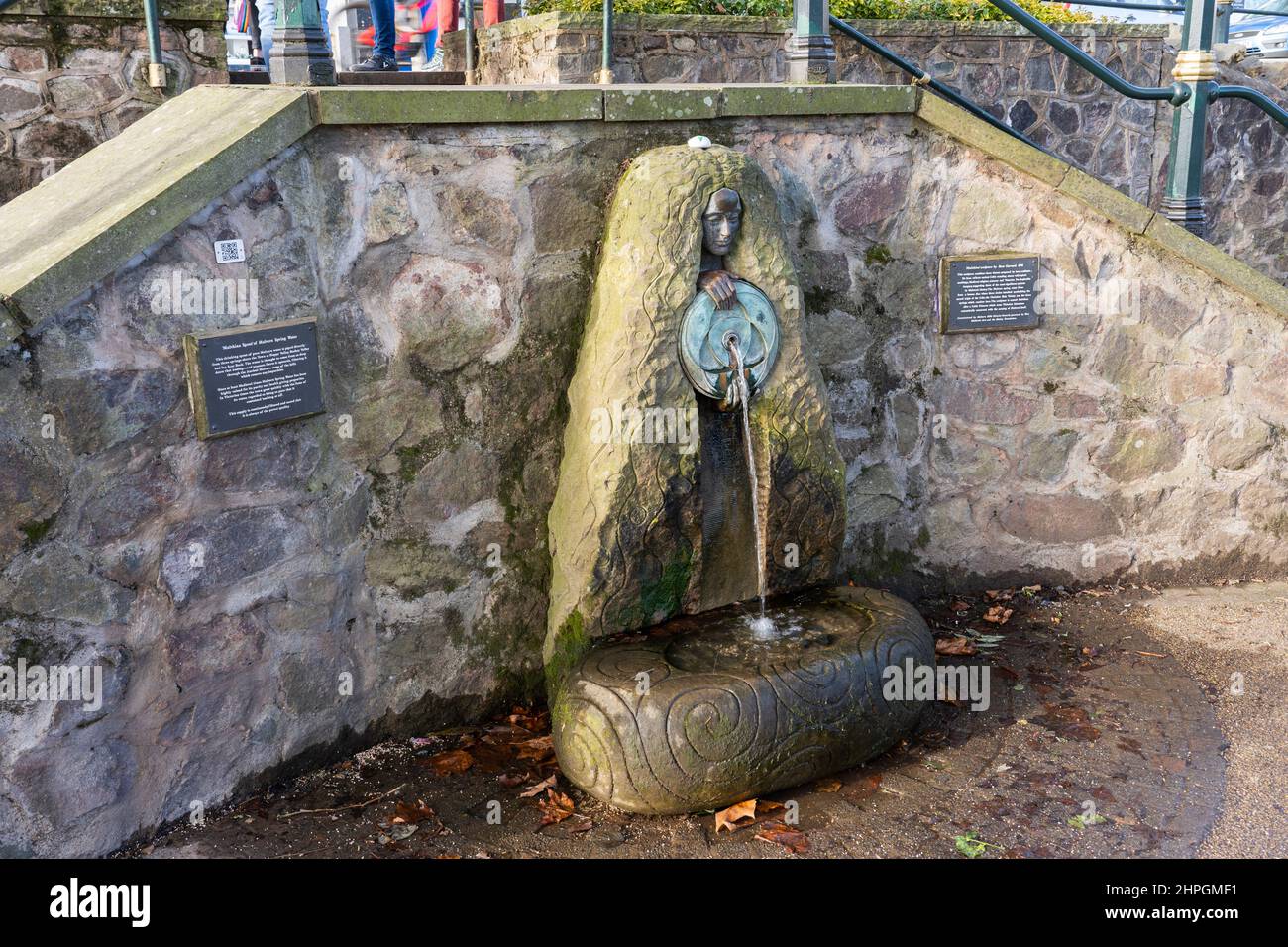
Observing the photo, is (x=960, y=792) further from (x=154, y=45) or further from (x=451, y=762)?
(x=154, y=45)

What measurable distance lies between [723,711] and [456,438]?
1.23 meters

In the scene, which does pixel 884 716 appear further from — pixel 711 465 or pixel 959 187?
pixel 959 187

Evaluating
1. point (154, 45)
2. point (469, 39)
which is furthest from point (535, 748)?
point (469, 39)

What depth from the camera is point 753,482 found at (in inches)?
151

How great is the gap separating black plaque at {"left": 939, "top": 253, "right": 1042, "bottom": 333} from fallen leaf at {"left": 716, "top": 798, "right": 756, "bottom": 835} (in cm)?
216

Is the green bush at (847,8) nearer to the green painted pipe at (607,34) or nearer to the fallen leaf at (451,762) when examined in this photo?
the green painted pipe at (607,34)

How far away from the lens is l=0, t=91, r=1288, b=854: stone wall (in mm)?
3006

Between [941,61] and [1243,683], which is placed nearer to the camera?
[1243,683]

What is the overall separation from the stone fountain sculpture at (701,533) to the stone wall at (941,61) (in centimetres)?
282

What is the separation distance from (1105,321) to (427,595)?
2.88 m

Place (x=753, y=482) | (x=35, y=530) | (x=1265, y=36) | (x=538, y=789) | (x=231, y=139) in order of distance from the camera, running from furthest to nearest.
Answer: (x=1265, y=36) → (x=753, y=482) → (x=538, y=789) → (x=231, y=139) → (x=35, y=530)

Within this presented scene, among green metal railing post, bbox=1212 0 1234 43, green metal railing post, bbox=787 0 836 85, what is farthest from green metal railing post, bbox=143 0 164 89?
green metal railing post, bbox=1212 0 1234 43

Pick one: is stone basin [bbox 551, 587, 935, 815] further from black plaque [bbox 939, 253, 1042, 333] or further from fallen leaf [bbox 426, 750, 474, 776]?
black plaque [bbox 939, 253, 1042, 333]

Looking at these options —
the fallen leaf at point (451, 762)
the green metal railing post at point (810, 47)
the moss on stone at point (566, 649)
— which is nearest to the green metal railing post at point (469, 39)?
the green metal railing post at point (810, 47)
